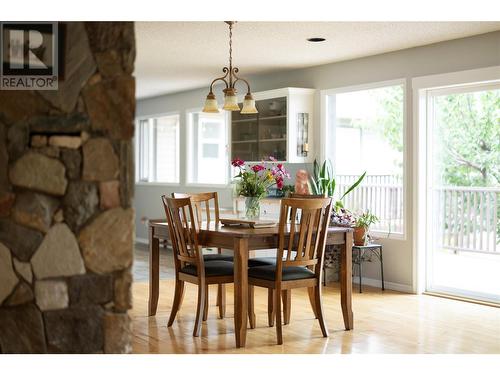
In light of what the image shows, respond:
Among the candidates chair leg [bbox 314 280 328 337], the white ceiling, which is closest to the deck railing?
the white ceiling

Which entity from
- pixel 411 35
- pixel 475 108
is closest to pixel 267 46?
pixel 411 35

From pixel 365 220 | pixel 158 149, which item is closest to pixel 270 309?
pixel 365 220

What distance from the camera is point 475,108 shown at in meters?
6.46

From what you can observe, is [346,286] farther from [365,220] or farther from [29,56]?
[29,56]

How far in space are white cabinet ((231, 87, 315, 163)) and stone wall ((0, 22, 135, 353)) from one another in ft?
16.1

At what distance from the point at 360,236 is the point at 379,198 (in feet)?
2.29

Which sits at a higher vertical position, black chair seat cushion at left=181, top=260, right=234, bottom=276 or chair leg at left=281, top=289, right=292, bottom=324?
black chair seat cushion at left=181, top=260, right=234, bottom=276

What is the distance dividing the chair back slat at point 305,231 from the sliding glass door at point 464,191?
2.11 meters

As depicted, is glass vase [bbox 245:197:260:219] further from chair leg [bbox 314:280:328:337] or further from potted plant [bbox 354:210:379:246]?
potted plant [bbox 354:210:379:246]

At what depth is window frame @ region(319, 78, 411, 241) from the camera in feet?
22.6

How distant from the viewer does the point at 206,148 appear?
10.3m

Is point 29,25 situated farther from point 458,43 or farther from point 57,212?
point 458,43

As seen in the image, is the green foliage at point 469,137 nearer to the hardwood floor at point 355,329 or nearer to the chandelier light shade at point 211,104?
the hardwood floor at point 355,329

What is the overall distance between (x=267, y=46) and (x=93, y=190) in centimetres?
399
